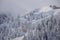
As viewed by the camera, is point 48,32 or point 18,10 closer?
point 48,32

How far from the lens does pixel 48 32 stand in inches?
73.8

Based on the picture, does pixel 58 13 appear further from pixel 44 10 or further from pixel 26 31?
pixel 26 31

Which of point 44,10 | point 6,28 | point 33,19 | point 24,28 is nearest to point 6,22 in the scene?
point 6,28

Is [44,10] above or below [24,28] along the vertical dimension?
above

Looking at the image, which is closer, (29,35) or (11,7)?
(29,35)

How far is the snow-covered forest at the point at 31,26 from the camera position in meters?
1.85

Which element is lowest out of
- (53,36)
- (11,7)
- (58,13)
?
(53,36)

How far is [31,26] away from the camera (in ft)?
6.26

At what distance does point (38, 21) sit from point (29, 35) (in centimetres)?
25

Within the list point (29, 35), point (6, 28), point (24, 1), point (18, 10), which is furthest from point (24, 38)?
point (24, 1)

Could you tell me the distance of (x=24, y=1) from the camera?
6.75 ft

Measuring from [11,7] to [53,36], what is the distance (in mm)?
786

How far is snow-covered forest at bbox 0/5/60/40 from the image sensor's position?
6.06 feet

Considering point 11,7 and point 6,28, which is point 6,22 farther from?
point 11,7
